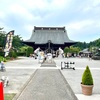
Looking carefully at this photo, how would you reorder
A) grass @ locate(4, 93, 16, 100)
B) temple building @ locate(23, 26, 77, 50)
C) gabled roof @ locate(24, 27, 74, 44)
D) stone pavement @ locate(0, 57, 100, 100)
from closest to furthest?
grass @ locate(4, 93, 16, 100), stone pavement @ locate(0, 57, 100, 100), temple building @ locate(23, 26, 77, 50), gabled roof @ locate(24, 27, 74, 44)

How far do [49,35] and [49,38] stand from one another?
67.8 inches

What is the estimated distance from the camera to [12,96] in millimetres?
6969

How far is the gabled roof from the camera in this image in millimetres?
54916

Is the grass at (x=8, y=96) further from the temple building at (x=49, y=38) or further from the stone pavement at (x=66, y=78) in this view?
the temple building at (x=49, y=38)

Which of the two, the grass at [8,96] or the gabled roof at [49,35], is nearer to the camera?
the grass at [8,96]

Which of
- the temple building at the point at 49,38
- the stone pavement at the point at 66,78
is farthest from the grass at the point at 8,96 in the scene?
the temple building at the point at 49,38

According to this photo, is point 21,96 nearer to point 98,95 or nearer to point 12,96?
point 12,96

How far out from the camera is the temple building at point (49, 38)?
51969 mm

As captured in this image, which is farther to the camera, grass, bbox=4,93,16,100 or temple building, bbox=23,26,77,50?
temple building, bbox=23,26,77,50

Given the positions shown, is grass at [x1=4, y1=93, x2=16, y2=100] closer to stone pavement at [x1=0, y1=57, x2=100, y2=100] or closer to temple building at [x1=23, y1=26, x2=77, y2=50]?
stone pavement at [x1=0, y1=57, x2=100, y2=100]

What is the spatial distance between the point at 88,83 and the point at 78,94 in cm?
64

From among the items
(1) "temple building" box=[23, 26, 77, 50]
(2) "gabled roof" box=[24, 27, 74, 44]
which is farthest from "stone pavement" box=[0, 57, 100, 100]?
(2) "gabled roof" box=[24, 27, 74, 44]

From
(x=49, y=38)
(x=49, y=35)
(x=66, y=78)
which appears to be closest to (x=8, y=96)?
(x=66, y=78)

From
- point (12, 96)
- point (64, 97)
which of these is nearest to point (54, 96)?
point (64, 97)
